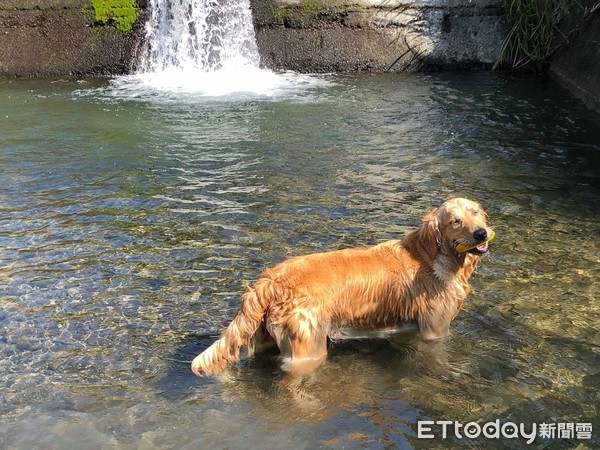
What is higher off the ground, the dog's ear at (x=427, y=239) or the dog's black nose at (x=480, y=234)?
the dog's black nose at (x=480, y=234)

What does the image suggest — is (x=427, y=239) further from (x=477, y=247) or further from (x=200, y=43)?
(x=200, y=43)

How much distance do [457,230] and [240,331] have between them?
1613 mm

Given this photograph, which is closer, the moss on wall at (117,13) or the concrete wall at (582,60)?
the concrete wall at (582,60)

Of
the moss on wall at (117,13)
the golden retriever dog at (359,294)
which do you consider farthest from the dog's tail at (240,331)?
the moss on wall at (117,13)

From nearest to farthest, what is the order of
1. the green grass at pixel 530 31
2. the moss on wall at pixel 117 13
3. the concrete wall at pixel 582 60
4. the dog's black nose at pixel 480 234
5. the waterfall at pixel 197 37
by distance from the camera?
the dog's black nose at pixel 480 234 → the concrete wall at pixel 582 60 → the green grass at pixel 530 31 → the moss on wall at pixel 117 13 → the waterfall at pixel 197 37

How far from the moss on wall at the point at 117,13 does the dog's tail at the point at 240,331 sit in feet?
38.4

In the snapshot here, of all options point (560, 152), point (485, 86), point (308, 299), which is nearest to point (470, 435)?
point (308, 299)

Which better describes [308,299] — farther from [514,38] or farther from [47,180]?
[514,38]

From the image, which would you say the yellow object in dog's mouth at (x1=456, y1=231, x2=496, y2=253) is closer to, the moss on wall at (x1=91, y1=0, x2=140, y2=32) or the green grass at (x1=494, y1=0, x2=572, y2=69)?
the green grass at (x1=494, y1=0, x2=572, y2=69)

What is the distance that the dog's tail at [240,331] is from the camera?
4.46m

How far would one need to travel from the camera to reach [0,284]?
5.95 meters

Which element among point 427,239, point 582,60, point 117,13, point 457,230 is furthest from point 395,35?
point 457,230

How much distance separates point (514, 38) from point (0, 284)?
11548 millimetres

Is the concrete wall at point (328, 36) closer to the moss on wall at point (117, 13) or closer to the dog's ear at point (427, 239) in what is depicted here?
the moss on wall at point (117, 13)
